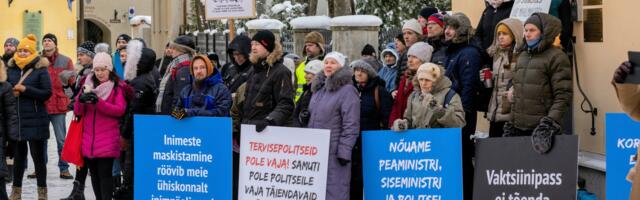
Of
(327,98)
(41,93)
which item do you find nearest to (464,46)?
(327,98)

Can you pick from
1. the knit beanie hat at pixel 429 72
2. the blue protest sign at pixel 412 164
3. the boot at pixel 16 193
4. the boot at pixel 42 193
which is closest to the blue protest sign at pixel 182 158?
the blue protest sign at pixel 412 164

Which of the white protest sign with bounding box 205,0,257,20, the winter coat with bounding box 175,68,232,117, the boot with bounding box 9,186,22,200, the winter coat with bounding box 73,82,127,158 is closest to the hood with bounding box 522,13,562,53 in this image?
the winter coat with bounding box 175,68,232,117

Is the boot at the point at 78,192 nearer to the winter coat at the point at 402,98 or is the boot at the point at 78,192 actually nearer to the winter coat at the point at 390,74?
the winter coat at the point at 390,74

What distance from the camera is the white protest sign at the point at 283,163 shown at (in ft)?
30.0

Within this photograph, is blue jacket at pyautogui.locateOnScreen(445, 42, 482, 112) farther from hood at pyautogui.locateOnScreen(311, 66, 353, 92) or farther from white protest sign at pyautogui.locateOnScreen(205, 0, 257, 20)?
white protest sign at pyautogui.locateOnScreen(205, 0, 257, 20)

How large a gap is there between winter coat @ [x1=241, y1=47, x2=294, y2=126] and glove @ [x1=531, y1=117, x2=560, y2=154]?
8.77 feet

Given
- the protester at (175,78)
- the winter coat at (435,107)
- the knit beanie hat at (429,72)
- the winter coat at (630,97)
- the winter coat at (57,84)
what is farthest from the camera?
the winter coat at (57,84)

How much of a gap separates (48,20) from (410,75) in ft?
91.6

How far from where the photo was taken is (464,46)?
10.1 metres

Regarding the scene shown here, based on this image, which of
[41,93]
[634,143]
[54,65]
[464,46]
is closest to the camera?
[634,143]

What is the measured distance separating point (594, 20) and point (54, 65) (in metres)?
6.66

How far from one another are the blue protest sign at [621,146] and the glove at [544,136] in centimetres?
41

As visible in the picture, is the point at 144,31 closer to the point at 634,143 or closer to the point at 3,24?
the point at 3,24

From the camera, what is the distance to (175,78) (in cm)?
1120
